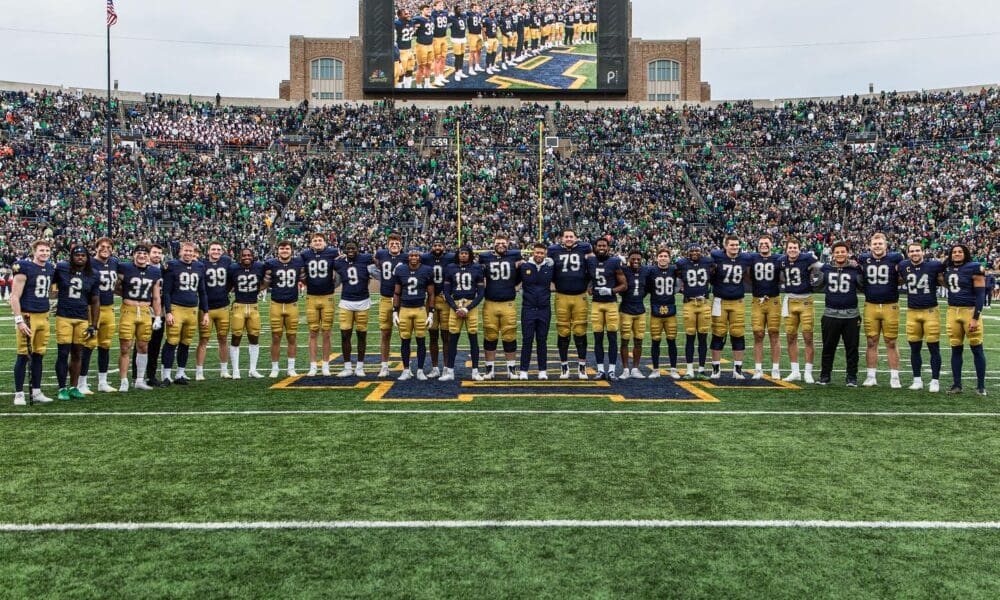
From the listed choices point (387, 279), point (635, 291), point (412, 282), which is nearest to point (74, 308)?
point (387, 279)

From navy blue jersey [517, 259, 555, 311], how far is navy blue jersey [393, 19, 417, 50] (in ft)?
120

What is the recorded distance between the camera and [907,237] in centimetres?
3238

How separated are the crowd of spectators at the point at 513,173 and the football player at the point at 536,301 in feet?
73.3

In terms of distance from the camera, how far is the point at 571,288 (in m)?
9.36

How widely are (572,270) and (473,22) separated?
121 feet

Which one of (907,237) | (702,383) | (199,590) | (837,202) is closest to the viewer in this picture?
(199,590)

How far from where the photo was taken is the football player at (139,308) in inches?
343

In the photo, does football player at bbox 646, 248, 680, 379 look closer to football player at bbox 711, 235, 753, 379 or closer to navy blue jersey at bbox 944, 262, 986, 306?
football player at bbox 711, 235, 753, 379

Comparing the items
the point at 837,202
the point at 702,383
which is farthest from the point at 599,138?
the point at 702,383

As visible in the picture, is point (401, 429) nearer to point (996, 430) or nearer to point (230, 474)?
point (230, 474)

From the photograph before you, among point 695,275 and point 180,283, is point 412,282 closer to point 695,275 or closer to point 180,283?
point 180,283

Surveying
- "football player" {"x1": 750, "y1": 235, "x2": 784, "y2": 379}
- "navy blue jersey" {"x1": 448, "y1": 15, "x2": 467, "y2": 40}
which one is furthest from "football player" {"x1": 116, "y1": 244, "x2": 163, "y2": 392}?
"navy blue jersey" {"x1": 448, "y1": 15, "x2": 467, "y2": 40}

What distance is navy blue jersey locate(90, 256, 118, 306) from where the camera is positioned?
27.1 ft

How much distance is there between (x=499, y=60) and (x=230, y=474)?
41.4 meters
